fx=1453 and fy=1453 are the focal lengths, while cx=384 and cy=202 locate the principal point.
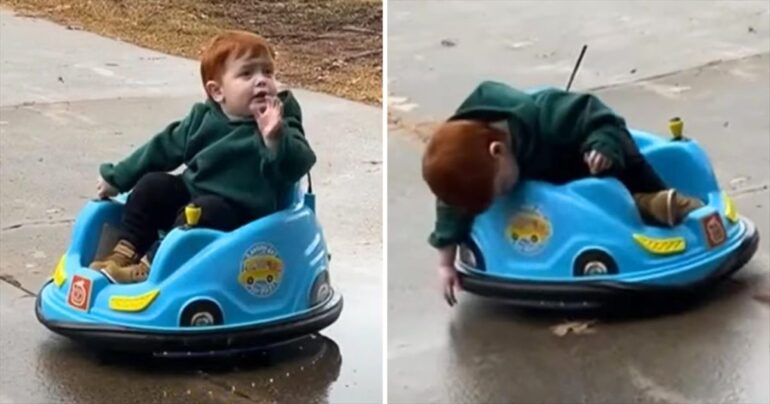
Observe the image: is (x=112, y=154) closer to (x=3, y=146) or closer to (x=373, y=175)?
(x=3, y=146)

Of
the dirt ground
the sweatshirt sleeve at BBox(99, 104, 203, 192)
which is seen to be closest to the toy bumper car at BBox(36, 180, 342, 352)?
the sweatshirt sleeve at BBox(99, 104, 203, 192)

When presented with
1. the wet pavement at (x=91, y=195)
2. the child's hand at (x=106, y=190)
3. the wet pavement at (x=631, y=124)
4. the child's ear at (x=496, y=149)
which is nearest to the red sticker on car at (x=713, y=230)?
the wet pavement at (x=631, y=124)

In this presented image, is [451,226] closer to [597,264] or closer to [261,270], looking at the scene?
[597,264]

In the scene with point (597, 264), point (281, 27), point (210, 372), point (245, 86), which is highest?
point (245, 86)

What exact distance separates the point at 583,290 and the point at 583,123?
14.9 inches

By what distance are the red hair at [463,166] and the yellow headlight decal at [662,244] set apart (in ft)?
1.11

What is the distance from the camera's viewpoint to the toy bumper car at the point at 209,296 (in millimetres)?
3090

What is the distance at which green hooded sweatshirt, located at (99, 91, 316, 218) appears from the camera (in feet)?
10.4

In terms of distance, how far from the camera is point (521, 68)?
491 cm

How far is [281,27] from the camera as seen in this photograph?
21.5ft

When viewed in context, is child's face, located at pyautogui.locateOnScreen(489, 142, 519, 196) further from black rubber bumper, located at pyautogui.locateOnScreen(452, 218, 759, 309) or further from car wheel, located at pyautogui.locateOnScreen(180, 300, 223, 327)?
car wheel, located at pyautogui.locateOnScreen(180, 300, 223, 327)

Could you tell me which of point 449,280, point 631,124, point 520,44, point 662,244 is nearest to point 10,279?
point 449,280

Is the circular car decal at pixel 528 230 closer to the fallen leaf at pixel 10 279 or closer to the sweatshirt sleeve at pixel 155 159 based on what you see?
the sweatshirt sleeve at pixel 155 159

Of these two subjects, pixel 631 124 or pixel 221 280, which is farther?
pixel 631 124
